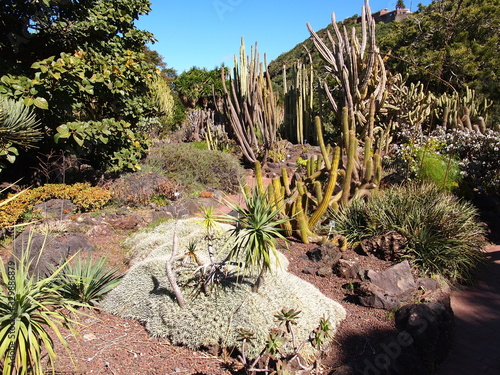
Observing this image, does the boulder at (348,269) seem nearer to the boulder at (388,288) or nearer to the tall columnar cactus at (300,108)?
the boulder at (388,288)

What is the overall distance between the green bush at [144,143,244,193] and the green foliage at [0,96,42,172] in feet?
10.5

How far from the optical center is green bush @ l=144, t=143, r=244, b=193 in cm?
892

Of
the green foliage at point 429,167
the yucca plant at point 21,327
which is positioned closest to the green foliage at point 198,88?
the green foliage at point 429,167

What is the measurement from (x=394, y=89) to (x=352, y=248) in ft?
26.9

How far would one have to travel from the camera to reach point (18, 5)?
6.77 meters

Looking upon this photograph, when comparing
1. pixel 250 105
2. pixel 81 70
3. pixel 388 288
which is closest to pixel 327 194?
pixel 388 288

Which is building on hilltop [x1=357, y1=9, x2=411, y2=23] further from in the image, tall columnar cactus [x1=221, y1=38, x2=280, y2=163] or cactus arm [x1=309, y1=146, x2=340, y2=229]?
cactus arm [x1=309, y1=146, x2=340, y2=229]

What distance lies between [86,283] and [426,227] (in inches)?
157

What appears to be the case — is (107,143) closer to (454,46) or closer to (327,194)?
(327,194)

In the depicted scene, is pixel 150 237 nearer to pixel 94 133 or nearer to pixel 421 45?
pixel 94 133

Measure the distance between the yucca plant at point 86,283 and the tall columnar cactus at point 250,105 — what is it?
7.49 meters

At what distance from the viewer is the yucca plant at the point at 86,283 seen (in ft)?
12.4

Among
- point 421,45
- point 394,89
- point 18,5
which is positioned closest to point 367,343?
point 18,5

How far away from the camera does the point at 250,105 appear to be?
37.3 feet
